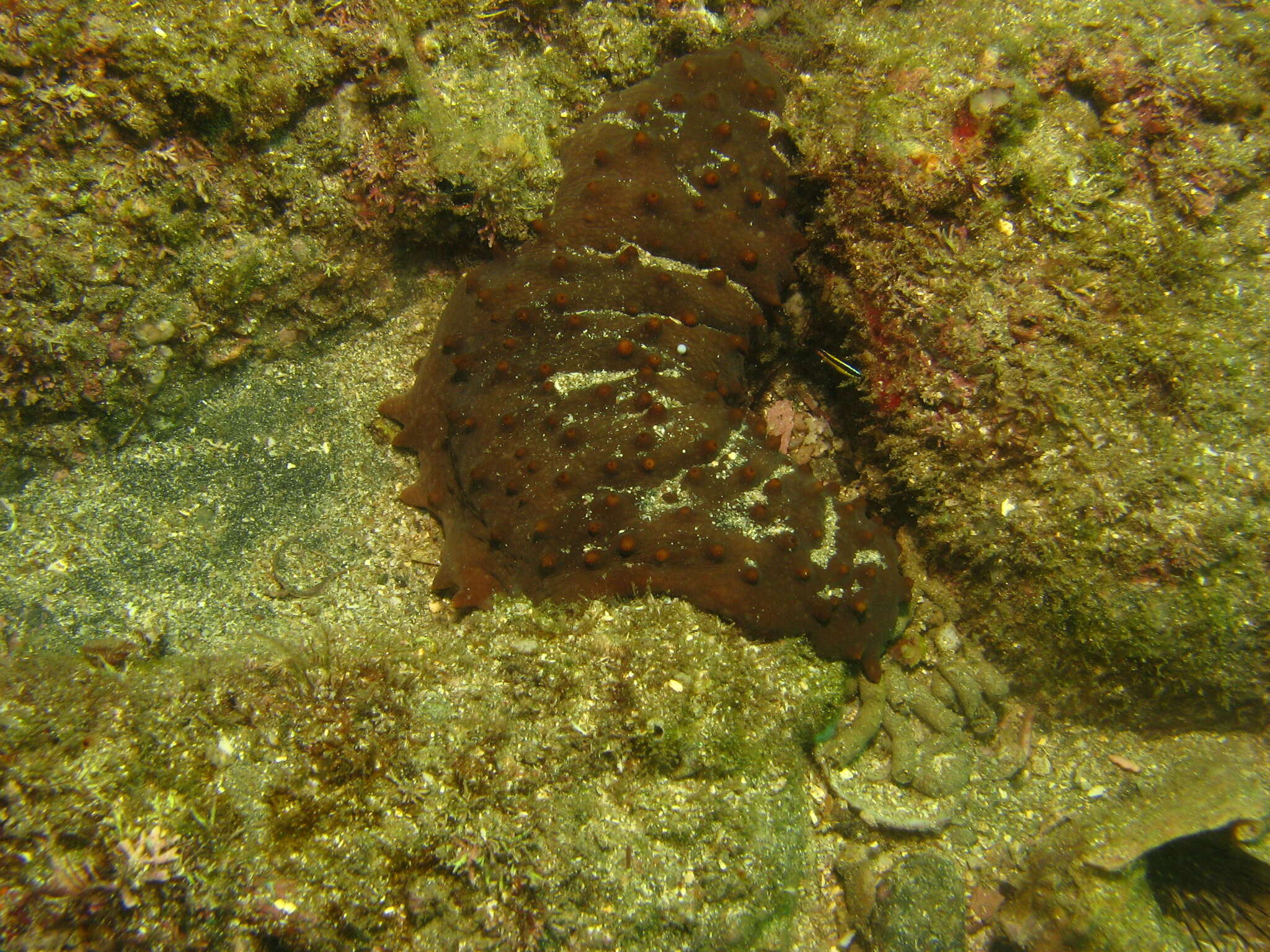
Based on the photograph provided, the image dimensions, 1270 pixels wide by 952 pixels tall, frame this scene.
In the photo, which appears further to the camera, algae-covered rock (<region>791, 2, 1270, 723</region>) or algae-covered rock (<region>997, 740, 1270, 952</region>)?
algae-covered rock (<region>997, 740, 1270, 952</region>)

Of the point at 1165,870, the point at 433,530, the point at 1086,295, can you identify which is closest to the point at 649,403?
the point at 433,530

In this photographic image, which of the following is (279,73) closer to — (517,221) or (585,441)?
(517,221)

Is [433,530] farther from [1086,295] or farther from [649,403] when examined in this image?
[1086,295]

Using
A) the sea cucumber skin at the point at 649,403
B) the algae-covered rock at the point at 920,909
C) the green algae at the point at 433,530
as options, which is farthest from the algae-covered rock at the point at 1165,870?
the sea cucumber skin at the point at 649,403

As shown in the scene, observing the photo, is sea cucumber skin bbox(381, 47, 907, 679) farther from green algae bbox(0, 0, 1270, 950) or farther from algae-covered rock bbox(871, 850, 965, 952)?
algae-covered rock bbox(871, 850, 965, 952)

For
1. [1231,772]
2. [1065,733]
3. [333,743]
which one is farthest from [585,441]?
[1231,772]

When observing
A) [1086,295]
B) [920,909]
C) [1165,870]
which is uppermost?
[1086,295]

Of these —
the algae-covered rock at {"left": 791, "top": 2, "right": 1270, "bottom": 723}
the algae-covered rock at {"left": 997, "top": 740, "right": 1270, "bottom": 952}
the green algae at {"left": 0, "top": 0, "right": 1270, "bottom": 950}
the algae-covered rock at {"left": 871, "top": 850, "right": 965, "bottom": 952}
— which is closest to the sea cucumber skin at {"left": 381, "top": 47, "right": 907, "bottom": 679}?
the green algae at {"left": 0, "top": 0, "right": 1270, "bottom": 950}

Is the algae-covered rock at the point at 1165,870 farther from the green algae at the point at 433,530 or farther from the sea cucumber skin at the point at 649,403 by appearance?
the sea cucumber skin at the point at 649,403
